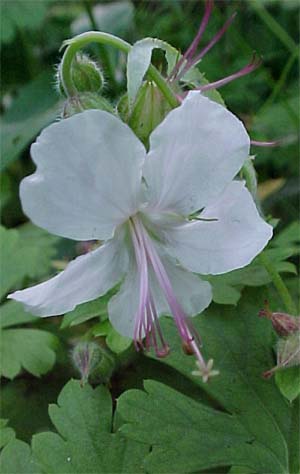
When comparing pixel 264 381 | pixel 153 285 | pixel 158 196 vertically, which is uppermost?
pixel 158 196

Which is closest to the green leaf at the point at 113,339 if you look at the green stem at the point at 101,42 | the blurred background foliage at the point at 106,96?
the blurred background foliage at the point at 106,96

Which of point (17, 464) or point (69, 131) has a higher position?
point (69, 131)

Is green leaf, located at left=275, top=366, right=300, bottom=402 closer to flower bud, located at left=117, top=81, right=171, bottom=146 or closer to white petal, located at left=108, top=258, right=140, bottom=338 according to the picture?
white petal, located at left=108, top=258, right=140, bottom=338

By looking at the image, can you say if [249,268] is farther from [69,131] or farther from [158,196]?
[69,131]

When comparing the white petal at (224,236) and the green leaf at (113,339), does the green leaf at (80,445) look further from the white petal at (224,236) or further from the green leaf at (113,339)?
the white petal at (224,236)

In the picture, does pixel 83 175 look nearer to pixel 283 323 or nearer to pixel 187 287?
pixel 187 287

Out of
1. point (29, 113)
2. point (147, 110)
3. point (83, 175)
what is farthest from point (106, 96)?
point (83, 175)

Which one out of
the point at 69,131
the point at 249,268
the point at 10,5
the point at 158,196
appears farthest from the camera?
the point at 10,5

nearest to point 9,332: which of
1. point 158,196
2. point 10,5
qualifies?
point 158,196
